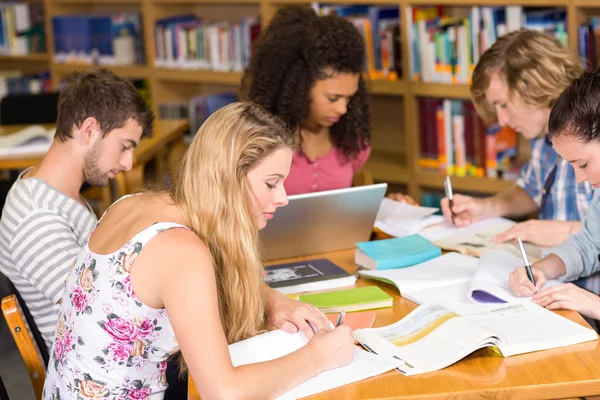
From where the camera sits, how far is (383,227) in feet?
8.11

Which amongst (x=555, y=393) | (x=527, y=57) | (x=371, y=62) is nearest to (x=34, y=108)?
(x=371, y=62)

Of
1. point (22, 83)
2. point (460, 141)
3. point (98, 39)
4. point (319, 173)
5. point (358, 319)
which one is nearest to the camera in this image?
point (358, 319)

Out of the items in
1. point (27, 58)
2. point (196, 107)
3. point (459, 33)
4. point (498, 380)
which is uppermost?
point (27, 58)

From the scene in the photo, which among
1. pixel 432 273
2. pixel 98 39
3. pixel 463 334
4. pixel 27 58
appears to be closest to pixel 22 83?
pixel 27 58

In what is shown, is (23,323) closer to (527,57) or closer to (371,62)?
(527,57)

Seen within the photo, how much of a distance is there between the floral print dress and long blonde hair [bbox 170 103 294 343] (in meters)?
0.08

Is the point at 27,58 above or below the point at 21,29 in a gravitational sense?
A: below

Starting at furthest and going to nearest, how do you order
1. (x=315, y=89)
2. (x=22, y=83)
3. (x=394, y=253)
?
(x=22, y=83)
(x=315, y=89)
(x=394, y=253)

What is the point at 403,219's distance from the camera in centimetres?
249

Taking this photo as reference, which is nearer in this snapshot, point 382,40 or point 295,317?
point 295,317

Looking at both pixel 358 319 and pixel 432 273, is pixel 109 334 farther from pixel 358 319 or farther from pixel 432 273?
pixel 432 273

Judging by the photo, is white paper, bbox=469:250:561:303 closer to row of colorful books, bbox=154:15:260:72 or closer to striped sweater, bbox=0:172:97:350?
striped sweater, bbox=0:172:97:350

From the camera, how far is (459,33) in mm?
3555

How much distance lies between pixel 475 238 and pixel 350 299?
0.59 meters
